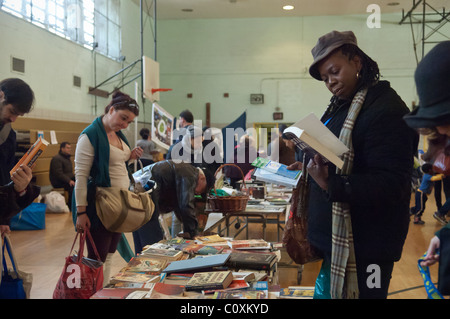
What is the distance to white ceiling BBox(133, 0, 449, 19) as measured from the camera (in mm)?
13602

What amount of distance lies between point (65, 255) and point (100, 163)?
2.92m

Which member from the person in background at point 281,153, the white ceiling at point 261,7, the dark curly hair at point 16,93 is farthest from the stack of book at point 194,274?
the white ceiling at point 261,7

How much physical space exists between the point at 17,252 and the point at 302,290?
450 centimetres

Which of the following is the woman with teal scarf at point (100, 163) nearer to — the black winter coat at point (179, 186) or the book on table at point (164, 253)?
the book on table at point (164, 253)

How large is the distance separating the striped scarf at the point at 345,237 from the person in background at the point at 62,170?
25.3 feet

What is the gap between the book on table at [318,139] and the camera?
1409 mm

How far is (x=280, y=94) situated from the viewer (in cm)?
1530

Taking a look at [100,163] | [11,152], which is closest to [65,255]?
[100,163]

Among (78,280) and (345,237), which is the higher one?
(345,237)

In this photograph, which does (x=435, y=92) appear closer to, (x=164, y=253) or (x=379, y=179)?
(x=379, y=179)

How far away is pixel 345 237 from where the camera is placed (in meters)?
1.53

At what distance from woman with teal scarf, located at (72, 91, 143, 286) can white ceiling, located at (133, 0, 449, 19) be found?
1104cm

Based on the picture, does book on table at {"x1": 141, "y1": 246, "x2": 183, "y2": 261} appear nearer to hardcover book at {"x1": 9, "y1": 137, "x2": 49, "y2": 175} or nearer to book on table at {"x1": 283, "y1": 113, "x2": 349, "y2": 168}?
hardcover book at {"x1": 9, "y1": 137, "x2": 49, "y2": 175}
